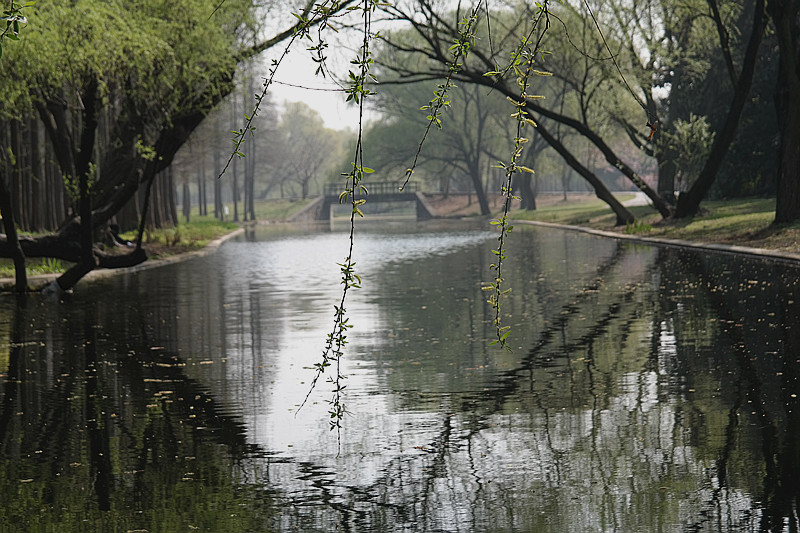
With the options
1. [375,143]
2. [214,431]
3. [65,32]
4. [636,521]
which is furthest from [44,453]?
[375,143]

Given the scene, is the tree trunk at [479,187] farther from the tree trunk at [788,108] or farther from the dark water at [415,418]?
the dark water at [415,418]

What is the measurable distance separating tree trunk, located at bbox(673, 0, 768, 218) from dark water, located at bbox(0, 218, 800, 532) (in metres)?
16.3

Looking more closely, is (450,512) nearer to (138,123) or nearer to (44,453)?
(44,453)

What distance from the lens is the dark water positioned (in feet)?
19.8

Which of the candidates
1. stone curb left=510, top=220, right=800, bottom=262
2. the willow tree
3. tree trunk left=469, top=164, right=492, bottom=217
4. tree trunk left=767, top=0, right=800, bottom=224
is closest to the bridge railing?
tree trunk left=469, top=164, right=492, bottom=217

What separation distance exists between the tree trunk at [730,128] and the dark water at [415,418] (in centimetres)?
1632

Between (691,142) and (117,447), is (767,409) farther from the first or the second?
(691,142)

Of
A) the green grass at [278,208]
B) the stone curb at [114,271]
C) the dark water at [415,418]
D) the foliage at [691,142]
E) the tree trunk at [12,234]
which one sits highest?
the foliage at [691,142]

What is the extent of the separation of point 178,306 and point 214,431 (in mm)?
11050

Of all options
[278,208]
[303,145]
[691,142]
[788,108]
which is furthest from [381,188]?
[788,108]

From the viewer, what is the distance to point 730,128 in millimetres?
35844

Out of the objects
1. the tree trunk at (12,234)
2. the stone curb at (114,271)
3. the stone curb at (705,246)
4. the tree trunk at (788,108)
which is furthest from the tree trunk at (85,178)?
the tree trunk at (788,108)

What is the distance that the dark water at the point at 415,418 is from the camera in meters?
6.04

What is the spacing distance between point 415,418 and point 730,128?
2965 cm
